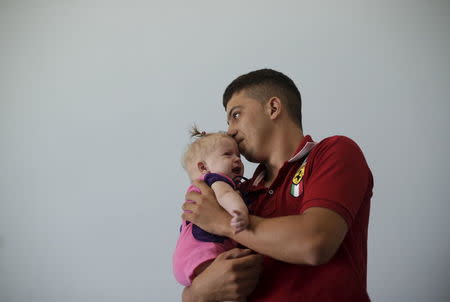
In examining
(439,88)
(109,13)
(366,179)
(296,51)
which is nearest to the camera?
(366,179)

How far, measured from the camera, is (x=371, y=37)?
2.04 m

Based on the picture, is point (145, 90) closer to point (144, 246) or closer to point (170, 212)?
point (170, 212)

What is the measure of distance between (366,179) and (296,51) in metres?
→ 1.25

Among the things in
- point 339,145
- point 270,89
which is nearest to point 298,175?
point 339,145

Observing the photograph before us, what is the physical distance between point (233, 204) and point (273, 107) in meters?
0.46

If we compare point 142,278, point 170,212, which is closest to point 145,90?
point 170,212

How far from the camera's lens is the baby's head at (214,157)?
1.18m

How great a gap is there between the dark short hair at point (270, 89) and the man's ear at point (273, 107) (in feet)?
0.07

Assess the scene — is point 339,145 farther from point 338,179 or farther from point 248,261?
point 248,261

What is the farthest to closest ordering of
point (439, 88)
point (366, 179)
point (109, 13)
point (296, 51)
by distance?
point (109, 13)
point (296, 51)
point (439, 88)
point (366, 179)

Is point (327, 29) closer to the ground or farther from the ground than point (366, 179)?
farther from the ground

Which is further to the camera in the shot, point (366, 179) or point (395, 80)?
point (395, 80)

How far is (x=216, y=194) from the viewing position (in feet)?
3.42

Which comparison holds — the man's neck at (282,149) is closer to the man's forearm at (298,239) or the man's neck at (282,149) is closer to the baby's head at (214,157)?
the baby's head at (214,157)
